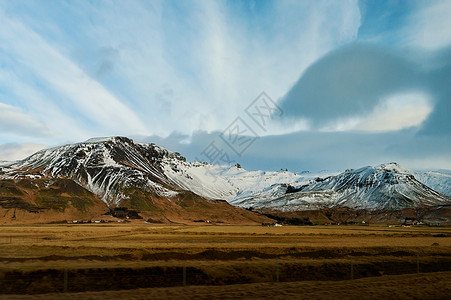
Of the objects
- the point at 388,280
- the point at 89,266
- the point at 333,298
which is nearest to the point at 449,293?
the point at 388,280

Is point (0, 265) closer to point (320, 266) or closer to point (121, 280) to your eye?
point (121, 280)

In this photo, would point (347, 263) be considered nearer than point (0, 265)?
No

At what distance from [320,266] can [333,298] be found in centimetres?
1549

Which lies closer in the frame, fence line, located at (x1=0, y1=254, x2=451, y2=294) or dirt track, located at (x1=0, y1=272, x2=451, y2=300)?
dirt track, located at (x1=0, y1=272, x2=451, y2=300)

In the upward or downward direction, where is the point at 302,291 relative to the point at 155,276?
upward

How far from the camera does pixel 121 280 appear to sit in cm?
3125

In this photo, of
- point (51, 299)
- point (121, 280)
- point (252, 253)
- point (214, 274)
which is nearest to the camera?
point (51, 299)

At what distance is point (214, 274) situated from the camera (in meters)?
34.3

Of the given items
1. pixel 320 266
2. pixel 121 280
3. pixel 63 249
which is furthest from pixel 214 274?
pixel 63 249

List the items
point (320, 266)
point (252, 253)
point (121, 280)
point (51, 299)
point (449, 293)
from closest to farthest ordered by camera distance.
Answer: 1. point (51, 299)
2. point (449, 293)
3. point (121, 280)
4. point (320, 266)
5. point (252, 253)

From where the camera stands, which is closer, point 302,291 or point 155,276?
point 302,291

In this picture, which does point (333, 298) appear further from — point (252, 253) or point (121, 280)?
point (252, 253)

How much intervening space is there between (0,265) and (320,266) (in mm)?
32728

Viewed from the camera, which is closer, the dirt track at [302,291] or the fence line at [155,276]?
the dirt track at [302,291]
